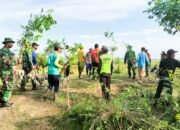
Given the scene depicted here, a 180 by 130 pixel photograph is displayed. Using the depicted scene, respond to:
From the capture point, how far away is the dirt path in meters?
11.3

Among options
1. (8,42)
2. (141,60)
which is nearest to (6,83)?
(8,42)

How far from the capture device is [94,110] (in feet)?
34.1

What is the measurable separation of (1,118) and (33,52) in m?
3.74

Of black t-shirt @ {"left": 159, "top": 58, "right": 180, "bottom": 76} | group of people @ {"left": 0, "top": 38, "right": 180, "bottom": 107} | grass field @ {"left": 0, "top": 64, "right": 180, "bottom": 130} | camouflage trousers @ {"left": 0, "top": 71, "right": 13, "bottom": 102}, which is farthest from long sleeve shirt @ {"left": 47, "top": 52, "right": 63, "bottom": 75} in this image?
black t-shirt @ {"left": 159, "top": 58, "right": 180, "bottom": 76}

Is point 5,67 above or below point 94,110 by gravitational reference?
above

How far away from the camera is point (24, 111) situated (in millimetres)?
12328

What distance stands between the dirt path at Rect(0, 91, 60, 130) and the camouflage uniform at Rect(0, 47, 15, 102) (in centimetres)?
58

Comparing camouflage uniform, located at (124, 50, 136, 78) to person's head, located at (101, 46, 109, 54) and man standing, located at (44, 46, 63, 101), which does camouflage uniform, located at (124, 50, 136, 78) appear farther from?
man standing, located at (44, 46, 63, 101)

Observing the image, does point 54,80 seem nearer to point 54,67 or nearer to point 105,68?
point 54,67

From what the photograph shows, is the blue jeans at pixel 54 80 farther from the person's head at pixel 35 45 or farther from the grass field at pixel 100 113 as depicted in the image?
the person's head at pixel 35 45

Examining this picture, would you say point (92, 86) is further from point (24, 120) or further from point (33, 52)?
point (24, 120)

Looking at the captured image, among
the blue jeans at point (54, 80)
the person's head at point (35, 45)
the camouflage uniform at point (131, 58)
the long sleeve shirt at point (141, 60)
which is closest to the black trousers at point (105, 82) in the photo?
the blue jeans at point (54, 80)

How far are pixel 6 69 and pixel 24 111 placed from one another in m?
1.40

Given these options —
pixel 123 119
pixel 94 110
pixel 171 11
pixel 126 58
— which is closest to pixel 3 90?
pixel 94 110
